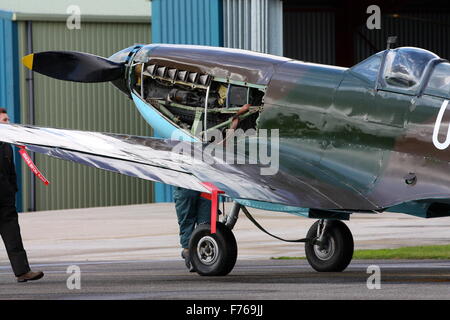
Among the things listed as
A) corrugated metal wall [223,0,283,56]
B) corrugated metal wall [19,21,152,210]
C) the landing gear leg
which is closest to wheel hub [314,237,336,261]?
the landing gear leg

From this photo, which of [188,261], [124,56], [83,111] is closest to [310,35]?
[83,111]

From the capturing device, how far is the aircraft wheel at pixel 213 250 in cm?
1245

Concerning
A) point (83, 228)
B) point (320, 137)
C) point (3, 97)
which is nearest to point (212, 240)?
point (320, 137)

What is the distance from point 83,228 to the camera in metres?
24.5

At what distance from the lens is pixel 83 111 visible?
34688 mm

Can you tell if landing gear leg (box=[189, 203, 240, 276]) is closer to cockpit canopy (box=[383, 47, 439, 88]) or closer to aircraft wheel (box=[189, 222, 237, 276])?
aircraft wheel (box=[189, 222, 237, 276])

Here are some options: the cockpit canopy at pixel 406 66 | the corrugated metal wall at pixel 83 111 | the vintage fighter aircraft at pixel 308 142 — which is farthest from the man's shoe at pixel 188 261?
the corrugated metal wall at pixel 83 111

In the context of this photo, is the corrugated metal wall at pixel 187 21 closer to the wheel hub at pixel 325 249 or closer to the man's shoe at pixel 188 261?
the man's shoe at pixel 188 261

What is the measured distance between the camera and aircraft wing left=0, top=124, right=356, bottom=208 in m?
11.7

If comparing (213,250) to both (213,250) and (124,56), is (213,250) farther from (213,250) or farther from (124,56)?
(124,56)

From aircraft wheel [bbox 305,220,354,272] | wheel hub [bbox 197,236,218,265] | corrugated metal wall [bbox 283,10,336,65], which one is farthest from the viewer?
corrugated metal wall [bbox 283,10,336,65]

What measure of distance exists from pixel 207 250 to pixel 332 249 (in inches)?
63.1

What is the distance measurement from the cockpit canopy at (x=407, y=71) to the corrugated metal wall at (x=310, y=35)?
30.7 meters

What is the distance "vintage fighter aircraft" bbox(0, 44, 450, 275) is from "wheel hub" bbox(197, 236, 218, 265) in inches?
0.4
